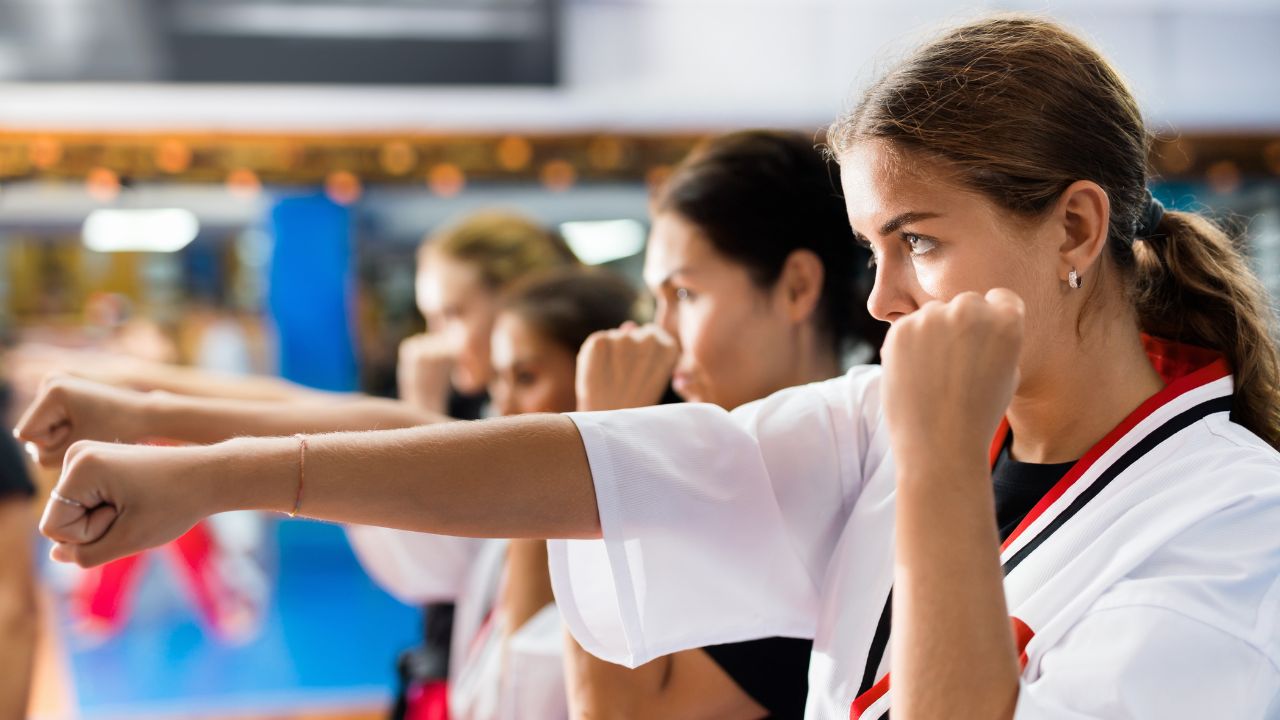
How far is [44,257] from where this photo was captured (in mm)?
8812

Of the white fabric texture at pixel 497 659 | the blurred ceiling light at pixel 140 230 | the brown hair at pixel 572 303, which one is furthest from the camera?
the blurred ceiling light at pixel 140 230

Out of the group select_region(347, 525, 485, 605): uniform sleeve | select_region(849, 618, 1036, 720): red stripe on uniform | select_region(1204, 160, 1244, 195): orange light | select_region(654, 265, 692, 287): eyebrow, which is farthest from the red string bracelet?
select_region(1204, 160, 1244, 195): orange light

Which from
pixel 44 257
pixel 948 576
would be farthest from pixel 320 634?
pixel 44 257

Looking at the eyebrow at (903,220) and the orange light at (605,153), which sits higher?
the eyebrow at (903,220)

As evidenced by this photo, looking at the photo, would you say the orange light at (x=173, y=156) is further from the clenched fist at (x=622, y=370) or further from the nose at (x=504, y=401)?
the clenched fist at (x=622, y=370)

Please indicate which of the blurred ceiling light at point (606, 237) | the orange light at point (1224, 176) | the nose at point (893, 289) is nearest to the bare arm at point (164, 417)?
the nose at point (893, 289)

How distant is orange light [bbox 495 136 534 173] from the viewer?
5.70 metres

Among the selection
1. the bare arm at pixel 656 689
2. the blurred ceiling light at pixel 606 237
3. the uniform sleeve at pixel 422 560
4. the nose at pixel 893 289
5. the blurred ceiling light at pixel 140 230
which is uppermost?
the nose at pixel 893 289

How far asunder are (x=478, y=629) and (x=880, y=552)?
1.15 m

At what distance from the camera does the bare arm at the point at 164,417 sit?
3.67 ft

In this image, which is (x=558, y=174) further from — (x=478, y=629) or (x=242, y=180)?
(x=478, y=629)

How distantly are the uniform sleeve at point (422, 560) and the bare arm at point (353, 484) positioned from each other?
1268 millimetres

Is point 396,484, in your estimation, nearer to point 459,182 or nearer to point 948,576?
point 948,576

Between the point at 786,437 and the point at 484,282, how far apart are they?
61.2 inches
